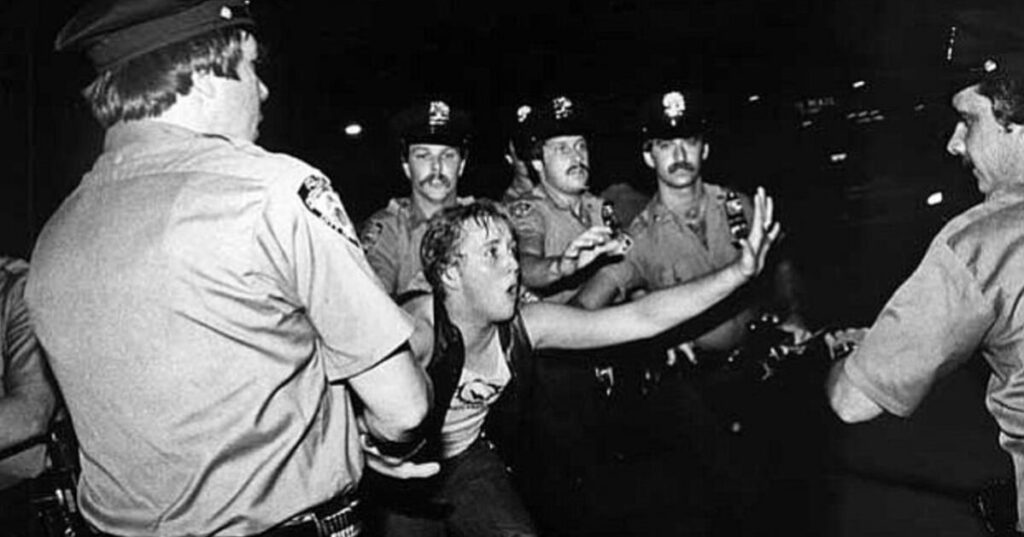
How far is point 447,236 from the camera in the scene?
11.5 ft

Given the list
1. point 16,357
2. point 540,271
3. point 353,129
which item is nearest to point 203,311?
point 16,357

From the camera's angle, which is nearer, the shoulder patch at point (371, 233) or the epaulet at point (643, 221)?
the shoulder patch at point (371, 233)

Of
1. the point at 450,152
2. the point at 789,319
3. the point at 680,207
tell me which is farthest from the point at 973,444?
the point at 450,152

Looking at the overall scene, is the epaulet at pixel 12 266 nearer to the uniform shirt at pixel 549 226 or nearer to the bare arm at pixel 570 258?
the bare arm at pixel 570 258

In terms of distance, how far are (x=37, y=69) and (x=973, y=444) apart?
13.1ft

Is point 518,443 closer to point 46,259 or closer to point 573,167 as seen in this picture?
point 573,167

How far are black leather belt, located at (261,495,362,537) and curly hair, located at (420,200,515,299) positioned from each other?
1689mm

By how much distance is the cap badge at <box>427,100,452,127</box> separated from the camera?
4.89 m

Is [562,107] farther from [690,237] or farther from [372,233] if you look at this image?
[372,233]

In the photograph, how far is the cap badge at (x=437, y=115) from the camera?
489 cm

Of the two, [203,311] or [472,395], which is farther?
[472,395]

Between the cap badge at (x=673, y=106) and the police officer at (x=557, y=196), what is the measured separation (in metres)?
0.38

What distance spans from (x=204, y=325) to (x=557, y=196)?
338 cm

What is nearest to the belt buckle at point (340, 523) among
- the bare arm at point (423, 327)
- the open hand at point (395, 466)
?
the open hand at point (395, 466)
